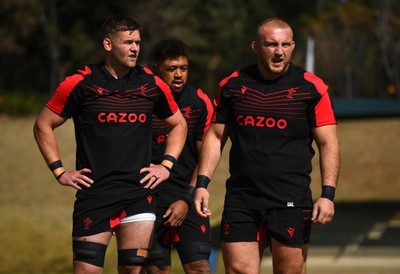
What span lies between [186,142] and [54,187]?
24423mm

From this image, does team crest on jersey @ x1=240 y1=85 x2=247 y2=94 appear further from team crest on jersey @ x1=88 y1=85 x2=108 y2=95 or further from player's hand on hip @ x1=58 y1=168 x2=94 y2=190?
player's hand on hip @ x1=58 y1=168 x2=94 y2=190

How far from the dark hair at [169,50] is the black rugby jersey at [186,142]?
1.33ft

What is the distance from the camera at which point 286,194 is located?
739cm

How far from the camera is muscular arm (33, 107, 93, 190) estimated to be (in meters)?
7.45

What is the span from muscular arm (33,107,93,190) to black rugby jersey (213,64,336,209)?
3.81 ft

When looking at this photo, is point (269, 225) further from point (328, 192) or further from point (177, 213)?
point (177, 213)

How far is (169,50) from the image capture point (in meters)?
8.91

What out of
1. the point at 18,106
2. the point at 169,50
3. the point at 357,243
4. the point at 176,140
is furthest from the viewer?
the point at 18,106

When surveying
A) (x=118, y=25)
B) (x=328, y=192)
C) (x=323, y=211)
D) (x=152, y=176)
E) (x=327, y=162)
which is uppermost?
(x=118, y=25)

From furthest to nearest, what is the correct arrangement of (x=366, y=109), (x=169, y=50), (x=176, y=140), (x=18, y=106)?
(x=18, y=106) < (x=366, y=109) < (x=169, y=50) < (x=176, y=140)

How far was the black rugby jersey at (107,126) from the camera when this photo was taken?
746 centimetres

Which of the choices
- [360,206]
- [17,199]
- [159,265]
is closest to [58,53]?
[17,199]

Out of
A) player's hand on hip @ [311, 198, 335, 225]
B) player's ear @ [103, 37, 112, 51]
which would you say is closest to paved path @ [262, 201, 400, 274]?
player's hand on hip @ [311, 198, 335, 225]

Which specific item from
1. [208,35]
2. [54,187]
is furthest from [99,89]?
[208,35]
